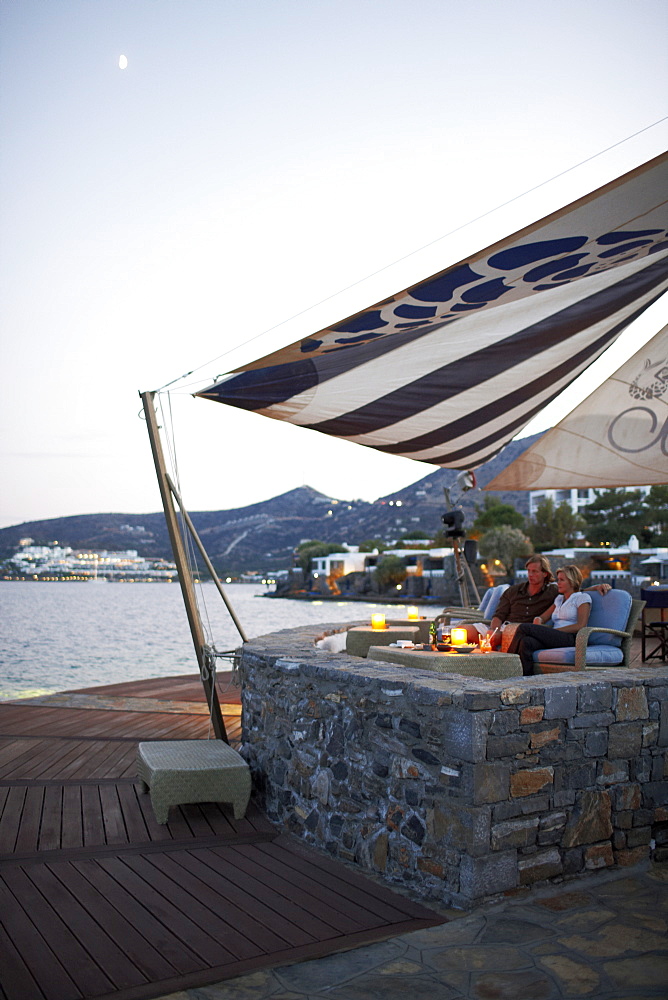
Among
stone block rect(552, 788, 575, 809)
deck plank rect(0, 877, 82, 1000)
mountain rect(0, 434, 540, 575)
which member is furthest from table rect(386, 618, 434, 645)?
mountain rect(0, 434, 540, 575)

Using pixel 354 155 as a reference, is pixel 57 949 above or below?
below

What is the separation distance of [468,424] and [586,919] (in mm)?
3153

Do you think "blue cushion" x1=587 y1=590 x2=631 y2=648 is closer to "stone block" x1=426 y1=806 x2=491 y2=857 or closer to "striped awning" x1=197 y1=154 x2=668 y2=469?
"striped awning" x1=197 y1=154 x2=668 y2=469

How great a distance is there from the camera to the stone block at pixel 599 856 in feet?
10.3

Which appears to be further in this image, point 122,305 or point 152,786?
point 122,305

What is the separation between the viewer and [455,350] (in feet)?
13.3

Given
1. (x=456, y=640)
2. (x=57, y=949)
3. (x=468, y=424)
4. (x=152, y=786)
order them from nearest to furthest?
(x=57, y=949)
(x=152, y=786)
(x=456, y=640)
(x=468, y=424)

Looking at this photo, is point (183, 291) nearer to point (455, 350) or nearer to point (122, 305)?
point (122, 305)

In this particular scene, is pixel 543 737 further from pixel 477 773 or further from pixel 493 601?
pixel 493 601

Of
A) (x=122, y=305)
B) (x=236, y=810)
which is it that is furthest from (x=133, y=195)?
(x=236, y=810)

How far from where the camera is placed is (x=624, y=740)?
3.26 meters

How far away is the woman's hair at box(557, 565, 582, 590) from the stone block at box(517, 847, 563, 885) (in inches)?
83.2

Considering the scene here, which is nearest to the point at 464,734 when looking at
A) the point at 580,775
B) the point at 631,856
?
the point at 580,775

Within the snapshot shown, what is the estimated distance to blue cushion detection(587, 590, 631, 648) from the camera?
4535mm
